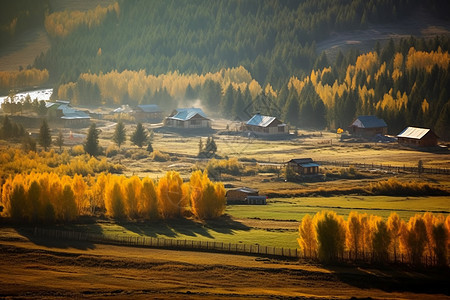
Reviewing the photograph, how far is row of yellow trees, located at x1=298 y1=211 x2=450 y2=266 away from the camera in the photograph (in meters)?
65.6

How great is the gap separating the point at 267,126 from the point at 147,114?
43921 mm

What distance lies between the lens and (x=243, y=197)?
3743 inches

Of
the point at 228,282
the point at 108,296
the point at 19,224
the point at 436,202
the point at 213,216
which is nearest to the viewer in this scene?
the point at 108,296

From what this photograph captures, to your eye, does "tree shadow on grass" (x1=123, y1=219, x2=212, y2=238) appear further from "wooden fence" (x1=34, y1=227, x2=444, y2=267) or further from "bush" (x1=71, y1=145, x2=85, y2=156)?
"bush" (x1=71, y1=145, x2=85, y2=156)

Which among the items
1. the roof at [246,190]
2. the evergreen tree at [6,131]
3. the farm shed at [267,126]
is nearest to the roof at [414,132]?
the farm shed at [267,126]

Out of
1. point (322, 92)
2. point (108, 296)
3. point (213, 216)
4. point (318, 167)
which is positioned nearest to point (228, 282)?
point (108, 296)

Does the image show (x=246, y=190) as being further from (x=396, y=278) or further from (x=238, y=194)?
(x=396, y=278)

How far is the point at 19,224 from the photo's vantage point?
7825cm

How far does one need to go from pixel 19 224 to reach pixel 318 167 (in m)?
51.9

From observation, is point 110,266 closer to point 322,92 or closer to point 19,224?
point 19,224

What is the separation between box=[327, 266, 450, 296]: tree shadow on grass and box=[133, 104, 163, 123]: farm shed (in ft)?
415

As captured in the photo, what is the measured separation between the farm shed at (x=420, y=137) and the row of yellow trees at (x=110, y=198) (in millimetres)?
63365

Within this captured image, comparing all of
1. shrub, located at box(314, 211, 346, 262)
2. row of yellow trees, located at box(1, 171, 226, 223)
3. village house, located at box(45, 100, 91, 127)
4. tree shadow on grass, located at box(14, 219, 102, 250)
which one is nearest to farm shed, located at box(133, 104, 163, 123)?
village house, located at box(45, 100, 91, 127)

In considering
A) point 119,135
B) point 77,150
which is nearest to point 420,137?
point 119,135
